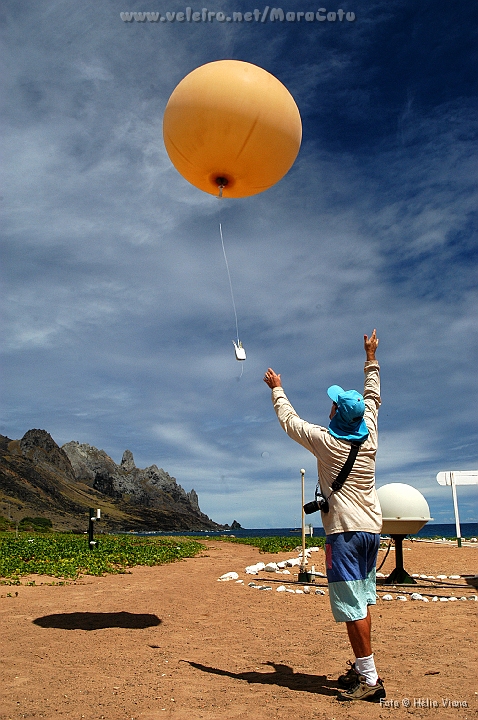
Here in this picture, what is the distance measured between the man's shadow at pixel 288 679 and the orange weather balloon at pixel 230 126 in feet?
16.8

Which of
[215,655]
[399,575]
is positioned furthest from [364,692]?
[399,575]

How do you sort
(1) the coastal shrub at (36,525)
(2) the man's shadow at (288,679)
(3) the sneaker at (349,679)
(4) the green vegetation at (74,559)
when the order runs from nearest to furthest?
(3) the sneaker at (349,679)
(2) the man's shadow at (288,679)
(4) the green vegetation at (74,559)
(1) the coastal shrub at (36,525)

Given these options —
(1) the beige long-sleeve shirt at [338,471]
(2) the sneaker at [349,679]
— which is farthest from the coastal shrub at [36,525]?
(1) the beige long-sleeve shirt at [338,471]

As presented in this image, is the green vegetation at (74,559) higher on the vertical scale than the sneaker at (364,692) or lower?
higher

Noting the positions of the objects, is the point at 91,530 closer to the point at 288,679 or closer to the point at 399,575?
the point at 399,575

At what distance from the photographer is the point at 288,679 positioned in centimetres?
444

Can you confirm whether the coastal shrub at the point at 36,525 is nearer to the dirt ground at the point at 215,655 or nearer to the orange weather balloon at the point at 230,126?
the dirt ground at the point at 215,655

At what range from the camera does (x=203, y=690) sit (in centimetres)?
413

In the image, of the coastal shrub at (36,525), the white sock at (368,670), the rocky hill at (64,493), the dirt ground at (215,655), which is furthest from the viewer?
the rocky hill at (64,493)

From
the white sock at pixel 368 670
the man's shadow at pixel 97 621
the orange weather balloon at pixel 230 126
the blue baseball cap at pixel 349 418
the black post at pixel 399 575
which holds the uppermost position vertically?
the orange weather balloon at pixel 230 126

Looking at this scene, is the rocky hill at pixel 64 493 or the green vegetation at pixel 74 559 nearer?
the green vegetation at pixel 74 559

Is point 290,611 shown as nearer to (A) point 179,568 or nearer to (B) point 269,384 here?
(B) point 269,384

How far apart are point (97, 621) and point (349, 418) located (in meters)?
4.58

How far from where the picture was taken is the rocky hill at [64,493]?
4535 inches
